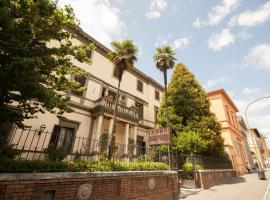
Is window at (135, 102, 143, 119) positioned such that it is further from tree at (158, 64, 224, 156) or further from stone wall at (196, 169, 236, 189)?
stone wall at (196, 169, 236, 189)

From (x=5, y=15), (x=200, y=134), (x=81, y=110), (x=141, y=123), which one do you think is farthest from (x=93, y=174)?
(x=141, y=123)

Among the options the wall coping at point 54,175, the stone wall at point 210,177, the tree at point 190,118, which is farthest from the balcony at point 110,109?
the wall coping at point 54,175

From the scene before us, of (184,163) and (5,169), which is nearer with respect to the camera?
(5,169)

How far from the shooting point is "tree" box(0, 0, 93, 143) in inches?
159

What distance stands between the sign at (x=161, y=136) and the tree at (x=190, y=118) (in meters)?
4.50

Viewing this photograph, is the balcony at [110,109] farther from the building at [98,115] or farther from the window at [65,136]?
the window at [65,136]

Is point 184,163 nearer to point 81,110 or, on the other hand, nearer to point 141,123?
point 141,123

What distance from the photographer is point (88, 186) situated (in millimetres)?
5496

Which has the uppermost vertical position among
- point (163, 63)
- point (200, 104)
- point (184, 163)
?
point (163, 63)

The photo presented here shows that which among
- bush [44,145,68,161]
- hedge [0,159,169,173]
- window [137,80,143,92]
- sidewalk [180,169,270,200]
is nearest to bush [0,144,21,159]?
hedge [0,159,169,173]

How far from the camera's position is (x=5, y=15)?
3887mm

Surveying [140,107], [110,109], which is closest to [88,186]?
[110,109]

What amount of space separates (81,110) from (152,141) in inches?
281

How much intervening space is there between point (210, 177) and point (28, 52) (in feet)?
52.2
